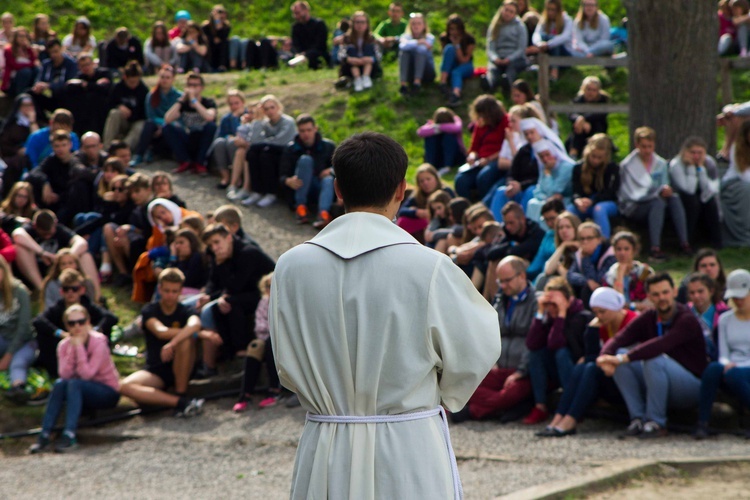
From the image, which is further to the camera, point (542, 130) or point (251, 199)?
point (251, 199)

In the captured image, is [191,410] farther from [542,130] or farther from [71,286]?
[542,130]

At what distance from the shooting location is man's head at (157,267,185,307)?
9.87 m

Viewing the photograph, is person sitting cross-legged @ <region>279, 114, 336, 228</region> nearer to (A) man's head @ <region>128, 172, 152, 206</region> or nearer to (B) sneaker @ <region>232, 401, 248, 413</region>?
(A) man's head @ <region>128, 172, 152, 206</region>

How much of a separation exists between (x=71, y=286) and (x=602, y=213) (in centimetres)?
461

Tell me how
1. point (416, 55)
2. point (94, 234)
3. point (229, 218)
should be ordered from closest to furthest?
point (229, 218) < point (94, 234) < point (416, 55)

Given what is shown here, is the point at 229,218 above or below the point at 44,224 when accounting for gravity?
above

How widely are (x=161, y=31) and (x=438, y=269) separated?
50.0 feet

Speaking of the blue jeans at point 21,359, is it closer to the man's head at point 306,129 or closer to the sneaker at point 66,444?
the sneaker at point 66,444

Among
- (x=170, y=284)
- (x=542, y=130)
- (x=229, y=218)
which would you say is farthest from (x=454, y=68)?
(x=170, y=284)

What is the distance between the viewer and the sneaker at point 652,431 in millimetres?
7945

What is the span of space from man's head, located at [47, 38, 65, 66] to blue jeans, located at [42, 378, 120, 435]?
293 inches

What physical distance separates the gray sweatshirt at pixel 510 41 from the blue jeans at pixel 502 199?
3932mm

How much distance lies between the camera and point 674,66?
11672 mm

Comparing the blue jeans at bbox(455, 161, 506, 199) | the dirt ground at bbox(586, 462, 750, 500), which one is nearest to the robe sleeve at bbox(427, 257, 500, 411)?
the dirt ground at bbox(586, 462, 750, 500)
